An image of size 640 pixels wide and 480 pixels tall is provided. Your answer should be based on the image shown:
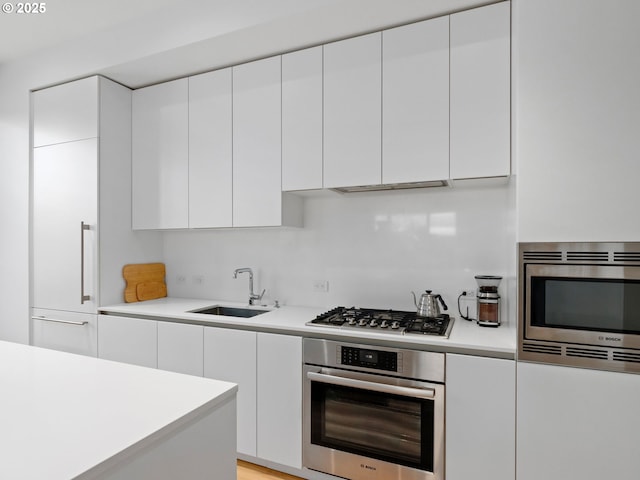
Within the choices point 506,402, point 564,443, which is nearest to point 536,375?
point 506,402

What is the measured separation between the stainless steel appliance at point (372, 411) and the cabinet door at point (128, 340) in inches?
44.8

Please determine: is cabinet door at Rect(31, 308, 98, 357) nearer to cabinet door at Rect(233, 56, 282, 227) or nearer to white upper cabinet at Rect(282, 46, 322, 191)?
cabinet door at Rect(233, 56, 282, 227)

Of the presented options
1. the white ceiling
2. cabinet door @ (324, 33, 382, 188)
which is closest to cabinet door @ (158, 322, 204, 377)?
cabinet door @ (324, 33, 382, 188)

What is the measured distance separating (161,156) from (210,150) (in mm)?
464

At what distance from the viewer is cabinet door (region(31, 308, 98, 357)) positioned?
2.79m

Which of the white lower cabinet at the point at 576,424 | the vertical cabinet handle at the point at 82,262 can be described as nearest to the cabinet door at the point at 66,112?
the vertical cabinet handle at the point at 82,262

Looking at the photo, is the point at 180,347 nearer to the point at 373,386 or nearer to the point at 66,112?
A: the point at 373,386

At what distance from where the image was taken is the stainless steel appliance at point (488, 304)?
2.06 m

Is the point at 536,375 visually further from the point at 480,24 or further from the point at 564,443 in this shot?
the point at 480,24

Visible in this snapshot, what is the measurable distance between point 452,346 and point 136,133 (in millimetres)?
2743

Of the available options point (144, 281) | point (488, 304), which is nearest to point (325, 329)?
point (488, 304)

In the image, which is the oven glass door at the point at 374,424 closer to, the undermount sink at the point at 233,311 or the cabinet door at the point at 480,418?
the cabinet door at the point at 480,418

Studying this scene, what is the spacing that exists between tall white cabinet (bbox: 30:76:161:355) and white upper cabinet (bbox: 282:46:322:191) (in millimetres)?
1391

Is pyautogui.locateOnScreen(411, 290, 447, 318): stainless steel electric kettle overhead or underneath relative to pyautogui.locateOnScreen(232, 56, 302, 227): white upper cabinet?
underneath
